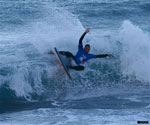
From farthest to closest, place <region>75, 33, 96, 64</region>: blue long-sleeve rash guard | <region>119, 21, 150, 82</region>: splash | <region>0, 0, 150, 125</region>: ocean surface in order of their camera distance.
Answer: <region>119, 21, 150, 82</region>: splash → <region>75, 33, 96, 64</region>: blue long-sleeve rash guard → <region>0, 0, 150, 125</region>: ocean surface

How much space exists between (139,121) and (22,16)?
43.9 ft

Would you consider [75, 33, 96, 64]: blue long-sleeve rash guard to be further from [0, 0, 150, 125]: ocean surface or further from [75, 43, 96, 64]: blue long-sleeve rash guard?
[0, 0, 150, 125]: ocean surface

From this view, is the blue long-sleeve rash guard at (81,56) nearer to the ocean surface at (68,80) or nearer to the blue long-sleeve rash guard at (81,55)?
the blue long-sleeve rash guard at (81,55)

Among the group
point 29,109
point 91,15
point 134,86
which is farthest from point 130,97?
point 91,15

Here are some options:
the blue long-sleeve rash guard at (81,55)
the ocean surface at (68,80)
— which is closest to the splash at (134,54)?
the ocean surface at (68,80)

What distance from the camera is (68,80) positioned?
1194 centimetres

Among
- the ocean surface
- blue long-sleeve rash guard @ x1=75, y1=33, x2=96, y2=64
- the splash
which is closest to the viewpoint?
the ocean surface

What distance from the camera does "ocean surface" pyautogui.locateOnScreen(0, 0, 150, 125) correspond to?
9.03 meters

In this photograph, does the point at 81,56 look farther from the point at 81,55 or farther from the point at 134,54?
the point at 134,54

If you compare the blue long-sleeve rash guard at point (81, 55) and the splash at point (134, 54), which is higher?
the blue long-sleeve rash guard at point (81, 55)

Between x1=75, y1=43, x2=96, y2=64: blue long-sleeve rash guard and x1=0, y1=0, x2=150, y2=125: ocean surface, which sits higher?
x1=75, y1=43, x2=96, y2=64: blue long-sleeve rash guard

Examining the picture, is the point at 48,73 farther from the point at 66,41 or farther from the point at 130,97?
the point at 130,97

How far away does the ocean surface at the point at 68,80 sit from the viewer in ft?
29.6

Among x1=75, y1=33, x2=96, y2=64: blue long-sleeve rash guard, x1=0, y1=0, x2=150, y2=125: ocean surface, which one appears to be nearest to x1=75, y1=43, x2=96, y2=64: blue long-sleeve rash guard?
x1=75, y1=33, x2=96, y2=64: blue long-sleeve rash guard
